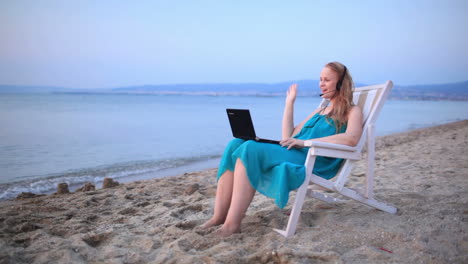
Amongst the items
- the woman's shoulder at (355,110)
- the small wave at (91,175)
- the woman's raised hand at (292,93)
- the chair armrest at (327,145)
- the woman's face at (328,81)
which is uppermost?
the woman's face at (328,81)

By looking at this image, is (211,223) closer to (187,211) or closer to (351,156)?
(187,211)

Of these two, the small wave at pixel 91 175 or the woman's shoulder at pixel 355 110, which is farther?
the small wave at pixel 91 175

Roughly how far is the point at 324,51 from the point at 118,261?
24.8m

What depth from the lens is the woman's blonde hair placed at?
3004 millimetres

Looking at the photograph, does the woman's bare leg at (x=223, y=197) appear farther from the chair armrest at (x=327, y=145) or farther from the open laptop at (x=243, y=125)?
the chair armrest at (x=327, y=145)

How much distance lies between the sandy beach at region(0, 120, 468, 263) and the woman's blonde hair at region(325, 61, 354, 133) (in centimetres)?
81

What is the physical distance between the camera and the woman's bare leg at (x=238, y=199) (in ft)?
8.32

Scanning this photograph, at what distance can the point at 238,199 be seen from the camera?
254 centimetres

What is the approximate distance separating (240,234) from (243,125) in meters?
0.81

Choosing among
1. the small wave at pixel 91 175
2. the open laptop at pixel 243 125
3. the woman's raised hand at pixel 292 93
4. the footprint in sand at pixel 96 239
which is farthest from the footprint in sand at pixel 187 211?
the small wave at pixel 91 175

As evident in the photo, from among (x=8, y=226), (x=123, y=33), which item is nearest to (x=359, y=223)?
(x=8, y=226)

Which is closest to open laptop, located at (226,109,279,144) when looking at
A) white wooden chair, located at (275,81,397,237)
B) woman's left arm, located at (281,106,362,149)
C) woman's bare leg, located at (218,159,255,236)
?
woman's left arm, located at (281,106,362,149)

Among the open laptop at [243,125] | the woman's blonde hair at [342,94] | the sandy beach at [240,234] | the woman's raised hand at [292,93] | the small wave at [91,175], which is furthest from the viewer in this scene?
the small wave at [91,175]

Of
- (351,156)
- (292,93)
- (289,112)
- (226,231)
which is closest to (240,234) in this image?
(226,231)
